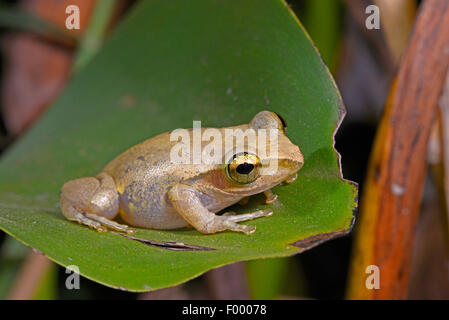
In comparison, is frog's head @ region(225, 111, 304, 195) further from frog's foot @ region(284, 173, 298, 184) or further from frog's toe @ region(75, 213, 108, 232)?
frog's toe @ region(75, 213, 108, 232)

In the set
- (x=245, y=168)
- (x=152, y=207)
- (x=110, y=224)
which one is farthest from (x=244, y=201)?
(x=110, y=224)

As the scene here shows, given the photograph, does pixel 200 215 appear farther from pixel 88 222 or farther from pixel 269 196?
pixel 88 222

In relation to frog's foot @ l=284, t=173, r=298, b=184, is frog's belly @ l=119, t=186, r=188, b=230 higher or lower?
lower

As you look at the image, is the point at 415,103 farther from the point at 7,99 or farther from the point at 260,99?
the point at 7,99

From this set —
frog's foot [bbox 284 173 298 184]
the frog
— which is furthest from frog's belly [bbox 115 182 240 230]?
frog's foot [bbox 284 173 298 184]

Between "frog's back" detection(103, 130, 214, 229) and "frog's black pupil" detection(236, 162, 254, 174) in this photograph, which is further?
"frog's back" detection(103, 130, 214, 229)

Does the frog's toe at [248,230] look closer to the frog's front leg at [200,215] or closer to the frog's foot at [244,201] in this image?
the frog's front leg at [200,215]
